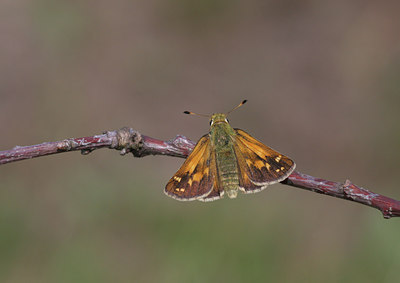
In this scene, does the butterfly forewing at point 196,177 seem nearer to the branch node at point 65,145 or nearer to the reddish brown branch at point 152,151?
the reddish brown branch at point 152,151

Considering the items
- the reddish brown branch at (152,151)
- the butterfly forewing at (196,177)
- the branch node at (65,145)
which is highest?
the butterfly forewing at (196,177)

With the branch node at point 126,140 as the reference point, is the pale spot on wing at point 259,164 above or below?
above

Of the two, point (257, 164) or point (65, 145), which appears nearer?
point (65, 145)

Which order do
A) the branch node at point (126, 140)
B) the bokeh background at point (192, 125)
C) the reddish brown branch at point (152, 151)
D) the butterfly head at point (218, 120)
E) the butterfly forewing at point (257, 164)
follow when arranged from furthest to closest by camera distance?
the bokeh background at point (192, 125) < the butterfly head at point (218, 120) < the butterfly forewing at point (257, 164) < the branch node at point (126, 140) < the reddish brown branch at point (152, 151)

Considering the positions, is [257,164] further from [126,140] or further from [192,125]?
[192,125]

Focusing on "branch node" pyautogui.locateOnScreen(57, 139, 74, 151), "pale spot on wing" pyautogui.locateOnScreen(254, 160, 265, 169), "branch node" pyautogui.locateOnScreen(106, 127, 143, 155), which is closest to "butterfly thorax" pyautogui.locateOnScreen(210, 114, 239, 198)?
"pale spot on wing" pyautogui.locateOnScreen(254, 160, 265, 169)

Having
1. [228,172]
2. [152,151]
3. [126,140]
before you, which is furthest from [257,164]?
[126,140]

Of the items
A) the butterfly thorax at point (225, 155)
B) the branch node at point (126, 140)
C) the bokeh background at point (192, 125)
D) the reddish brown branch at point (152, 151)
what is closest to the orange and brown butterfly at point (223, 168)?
the butterfly thorax at point (225, 155)

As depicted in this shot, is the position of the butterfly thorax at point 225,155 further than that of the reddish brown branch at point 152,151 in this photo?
Yes
